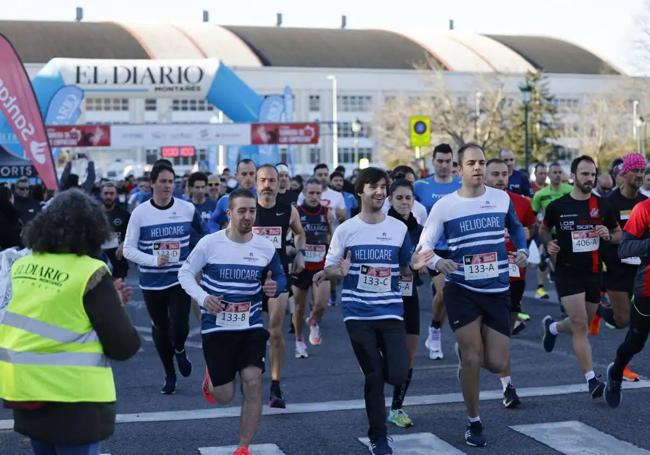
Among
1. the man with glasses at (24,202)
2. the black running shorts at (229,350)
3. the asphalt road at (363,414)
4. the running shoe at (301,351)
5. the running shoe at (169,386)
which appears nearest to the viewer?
the black running shorts at (229,350)

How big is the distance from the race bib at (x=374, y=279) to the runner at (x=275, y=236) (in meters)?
1.57

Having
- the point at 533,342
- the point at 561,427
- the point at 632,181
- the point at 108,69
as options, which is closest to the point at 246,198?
the point at 561,427

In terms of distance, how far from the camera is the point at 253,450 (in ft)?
23.9

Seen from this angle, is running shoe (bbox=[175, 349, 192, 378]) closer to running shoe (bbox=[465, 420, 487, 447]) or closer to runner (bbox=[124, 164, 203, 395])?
runner (bbox=[124, 164, 203, 395])

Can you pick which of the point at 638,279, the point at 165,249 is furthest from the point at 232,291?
the point at 638,279

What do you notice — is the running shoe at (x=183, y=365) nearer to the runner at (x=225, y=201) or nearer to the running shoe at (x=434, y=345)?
the runner at (x=225, y=201)

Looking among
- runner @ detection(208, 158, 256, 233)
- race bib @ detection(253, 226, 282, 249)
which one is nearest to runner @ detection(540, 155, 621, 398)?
race bib @ detection(253, 226, 282, 249)

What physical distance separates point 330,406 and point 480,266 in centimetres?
186

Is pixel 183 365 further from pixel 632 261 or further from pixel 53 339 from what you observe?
pixel 53 339

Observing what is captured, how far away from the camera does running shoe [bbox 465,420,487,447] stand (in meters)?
7.29

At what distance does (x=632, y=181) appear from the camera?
10.3m

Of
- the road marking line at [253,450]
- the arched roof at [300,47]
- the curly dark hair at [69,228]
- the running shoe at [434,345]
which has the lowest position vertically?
the running shoe at [434,345]

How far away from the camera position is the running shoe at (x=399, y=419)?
7965mm

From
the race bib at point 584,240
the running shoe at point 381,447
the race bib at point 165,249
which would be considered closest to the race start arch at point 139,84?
the race bib at point 165,249
